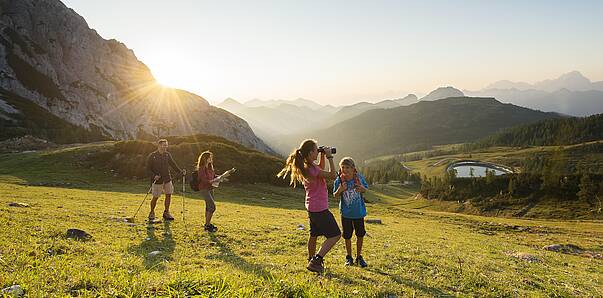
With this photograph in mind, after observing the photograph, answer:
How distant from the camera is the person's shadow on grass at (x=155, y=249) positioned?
10.2m

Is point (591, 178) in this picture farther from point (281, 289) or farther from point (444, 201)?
point (281, 289)

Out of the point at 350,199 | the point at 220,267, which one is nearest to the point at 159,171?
the point at 220,267

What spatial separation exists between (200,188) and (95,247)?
6282 mm

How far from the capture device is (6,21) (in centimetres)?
17800

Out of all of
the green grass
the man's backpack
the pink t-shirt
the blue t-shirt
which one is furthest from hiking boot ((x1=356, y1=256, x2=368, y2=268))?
the man's backpack

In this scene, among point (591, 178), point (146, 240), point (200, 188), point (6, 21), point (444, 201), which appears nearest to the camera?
point (146, 240)

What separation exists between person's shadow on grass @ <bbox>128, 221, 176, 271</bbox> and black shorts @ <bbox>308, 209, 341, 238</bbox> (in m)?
4.48

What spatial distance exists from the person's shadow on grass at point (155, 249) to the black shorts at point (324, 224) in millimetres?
4477

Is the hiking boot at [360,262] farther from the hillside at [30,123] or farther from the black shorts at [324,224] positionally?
the hillside at [30,123]

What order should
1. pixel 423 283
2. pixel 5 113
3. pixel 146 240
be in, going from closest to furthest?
pixel 423 283 → pixel 146 240 → pixel 5 113

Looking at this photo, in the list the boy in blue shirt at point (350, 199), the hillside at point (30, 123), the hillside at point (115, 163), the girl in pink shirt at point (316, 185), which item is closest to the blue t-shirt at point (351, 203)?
the boy in blue shirt at point (350, 199)

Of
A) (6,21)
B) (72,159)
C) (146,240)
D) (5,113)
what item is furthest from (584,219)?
(6,21)

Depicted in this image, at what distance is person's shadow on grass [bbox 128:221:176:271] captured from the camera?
400 inches

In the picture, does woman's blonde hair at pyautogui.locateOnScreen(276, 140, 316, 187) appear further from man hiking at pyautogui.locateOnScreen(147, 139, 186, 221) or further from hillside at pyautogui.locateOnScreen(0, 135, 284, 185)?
hillside at pyautogui.locateOnScreen(0, 135, 284, 185)
